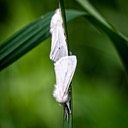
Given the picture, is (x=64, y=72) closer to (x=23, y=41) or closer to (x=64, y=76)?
(x=64, y=76)

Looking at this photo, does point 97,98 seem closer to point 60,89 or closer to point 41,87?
point 41,87

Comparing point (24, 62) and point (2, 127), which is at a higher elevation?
point (24, 62)

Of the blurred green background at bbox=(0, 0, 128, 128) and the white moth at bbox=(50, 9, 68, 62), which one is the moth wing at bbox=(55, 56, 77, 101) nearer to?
the white moth at bbox=(50, 9, 68, 62)

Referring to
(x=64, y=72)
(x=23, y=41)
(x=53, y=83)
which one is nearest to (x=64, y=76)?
(x=64, y=72)

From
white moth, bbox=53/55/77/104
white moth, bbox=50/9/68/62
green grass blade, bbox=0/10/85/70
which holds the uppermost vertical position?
green grass blade, bbox=0/10/85/70

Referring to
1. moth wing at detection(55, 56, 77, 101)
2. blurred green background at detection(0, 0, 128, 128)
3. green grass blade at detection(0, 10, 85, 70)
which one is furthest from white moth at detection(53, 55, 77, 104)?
blurred green background at detection(0, 0, 128, 128)

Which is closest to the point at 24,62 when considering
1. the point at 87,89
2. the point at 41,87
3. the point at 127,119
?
the point at 41,87
